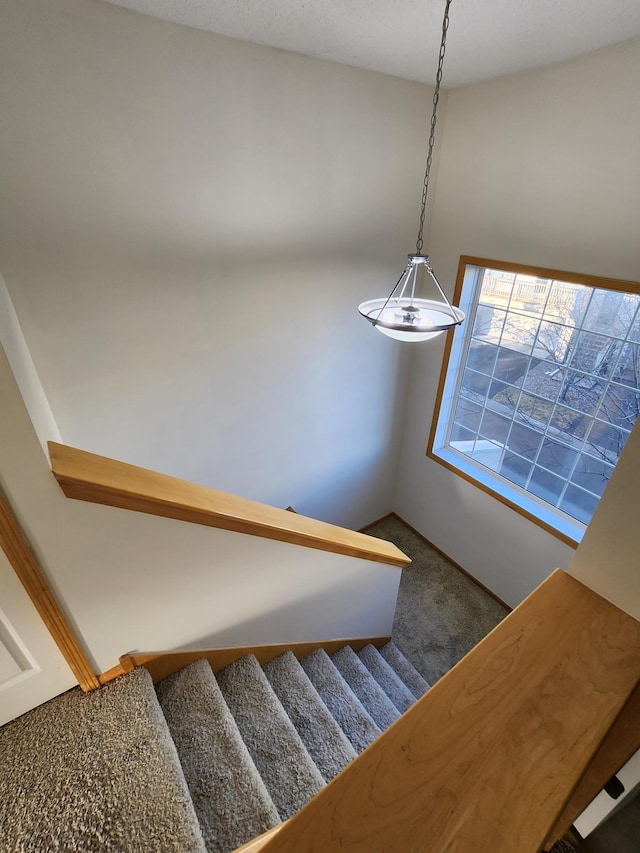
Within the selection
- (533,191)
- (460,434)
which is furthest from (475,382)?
(533,191)

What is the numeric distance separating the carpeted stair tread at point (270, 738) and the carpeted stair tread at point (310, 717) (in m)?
0.16

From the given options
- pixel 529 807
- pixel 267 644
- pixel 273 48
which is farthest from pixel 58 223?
pixel 529 807

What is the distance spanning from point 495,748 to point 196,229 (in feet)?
7.08

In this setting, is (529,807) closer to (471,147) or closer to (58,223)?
(58,223)

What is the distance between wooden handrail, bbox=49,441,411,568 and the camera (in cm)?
104

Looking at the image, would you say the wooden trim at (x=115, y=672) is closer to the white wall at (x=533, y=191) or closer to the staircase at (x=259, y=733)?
the staircase at (x=259, y=733)

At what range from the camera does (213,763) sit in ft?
4.07

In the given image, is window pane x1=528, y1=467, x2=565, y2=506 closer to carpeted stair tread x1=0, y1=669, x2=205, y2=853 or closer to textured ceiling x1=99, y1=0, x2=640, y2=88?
textured ceiling x1=99, y1=0, x2=640, y2=88

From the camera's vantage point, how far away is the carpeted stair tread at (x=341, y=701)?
1848 millimetres

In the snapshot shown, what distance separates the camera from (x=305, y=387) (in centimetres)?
279

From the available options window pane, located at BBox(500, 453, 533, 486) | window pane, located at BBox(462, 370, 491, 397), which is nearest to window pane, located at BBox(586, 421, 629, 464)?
window pane, located at BBox(500, 453, 533, 486)

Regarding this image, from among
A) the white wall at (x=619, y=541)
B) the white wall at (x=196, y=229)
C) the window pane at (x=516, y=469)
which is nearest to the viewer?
the white wall at (x=619, y=541)

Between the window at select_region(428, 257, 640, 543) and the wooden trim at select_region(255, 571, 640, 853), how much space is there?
6.35 feet

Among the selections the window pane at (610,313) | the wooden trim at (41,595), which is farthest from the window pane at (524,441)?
the wooden trim at (41,595)
